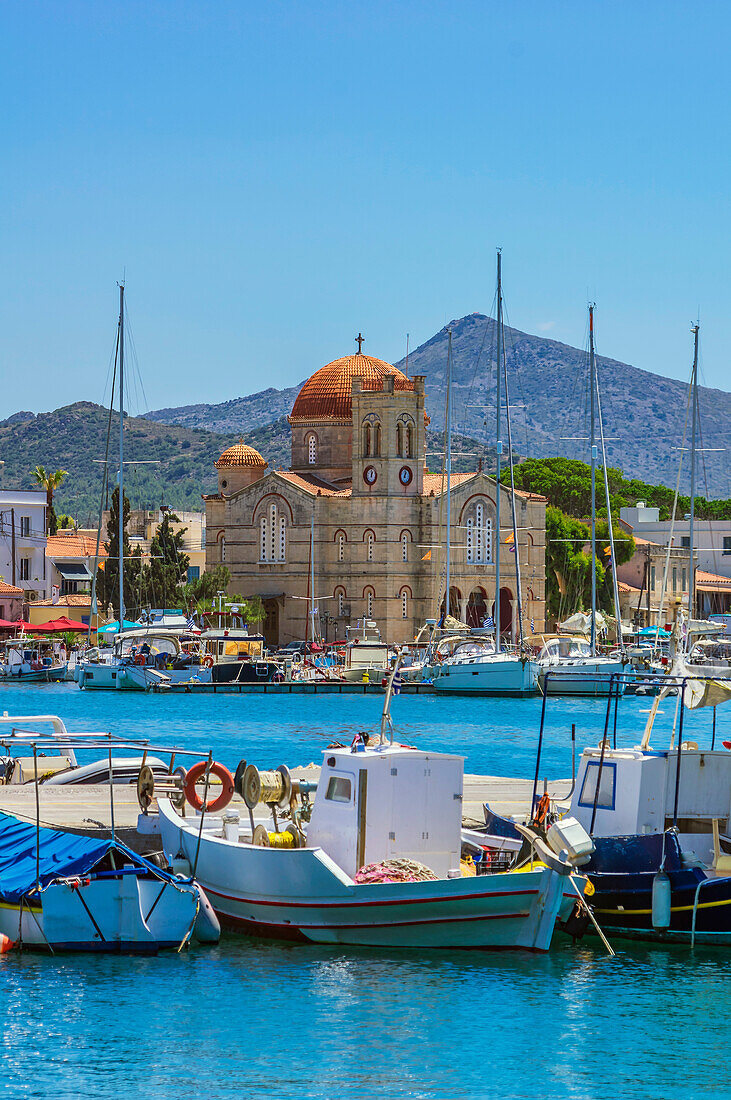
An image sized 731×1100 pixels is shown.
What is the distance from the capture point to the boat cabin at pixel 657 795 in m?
20.4

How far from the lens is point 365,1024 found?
16.4 metres

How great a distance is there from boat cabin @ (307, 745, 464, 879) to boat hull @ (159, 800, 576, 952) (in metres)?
0.53

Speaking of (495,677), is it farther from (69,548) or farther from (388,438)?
(69,548)

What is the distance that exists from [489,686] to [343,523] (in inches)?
Answer: 1119

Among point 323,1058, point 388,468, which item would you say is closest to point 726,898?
point 323,1058

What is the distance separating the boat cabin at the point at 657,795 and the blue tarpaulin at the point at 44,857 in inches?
253

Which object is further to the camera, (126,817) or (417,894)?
(126,817)

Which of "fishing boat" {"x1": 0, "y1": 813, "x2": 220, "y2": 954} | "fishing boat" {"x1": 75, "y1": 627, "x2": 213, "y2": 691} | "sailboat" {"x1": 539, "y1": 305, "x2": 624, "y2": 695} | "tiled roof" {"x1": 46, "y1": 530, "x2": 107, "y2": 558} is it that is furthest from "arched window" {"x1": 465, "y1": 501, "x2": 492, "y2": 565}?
"fishing boat" {"x1": 0, "y1": 813, "x2": 220, "y2": 954}

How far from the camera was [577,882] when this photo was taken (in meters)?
18.6

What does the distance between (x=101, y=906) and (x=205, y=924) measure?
53.5 inches

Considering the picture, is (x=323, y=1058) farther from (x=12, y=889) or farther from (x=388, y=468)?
(x=388, y=468)

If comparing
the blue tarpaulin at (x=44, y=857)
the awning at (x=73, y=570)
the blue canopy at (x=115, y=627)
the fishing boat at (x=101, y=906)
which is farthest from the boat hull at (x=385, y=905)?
the awning at (x=73, y=570)

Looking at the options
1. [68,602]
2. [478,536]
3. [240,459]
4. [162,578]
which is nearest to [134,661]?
[162,578]

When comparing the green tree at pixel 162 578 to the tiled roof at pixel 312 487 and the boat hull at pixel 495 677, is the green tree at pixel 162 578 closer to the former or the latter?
the tiled roof at pixel 312 487
